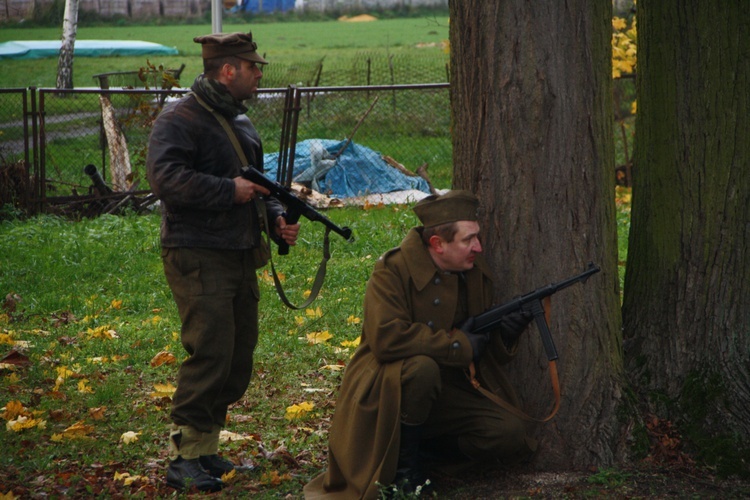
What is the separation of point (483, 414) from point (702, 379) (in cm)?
106

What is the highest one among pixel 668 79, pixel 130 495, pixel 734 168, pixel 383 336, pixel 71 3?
pixel 71 3

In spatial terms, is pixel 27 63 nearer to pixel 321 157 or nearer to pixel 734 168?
pixel 321 157

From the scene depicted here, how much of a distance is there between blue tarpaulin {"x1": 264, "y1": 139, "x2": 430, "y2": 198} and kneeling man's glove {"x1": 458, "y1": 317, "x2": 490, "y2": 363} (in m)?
8.15

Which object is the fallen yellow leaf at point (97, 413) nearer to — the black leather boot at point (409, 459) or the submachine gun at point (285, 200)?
the submachine gun at point (285, 200)

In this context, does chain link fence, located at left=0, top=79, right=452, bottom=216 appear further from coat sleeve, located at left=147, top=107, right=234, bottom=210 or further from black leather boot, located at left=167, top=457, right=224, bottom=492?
black leather boot, located at left=167, top=457, right=224, bottom=492

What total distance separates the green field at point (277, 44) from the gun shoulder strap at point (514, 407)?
67.8 feet

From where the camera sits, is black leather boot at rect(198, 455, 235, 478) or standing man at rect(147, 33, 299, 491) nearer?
standing man at rect(147, 33, 299, 491)

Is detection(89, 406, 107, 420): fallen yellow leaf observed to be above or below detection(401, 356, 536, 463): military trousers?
below

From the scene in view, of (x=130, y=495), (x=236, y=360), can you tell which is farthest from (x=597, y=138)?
(x=130, y=495)

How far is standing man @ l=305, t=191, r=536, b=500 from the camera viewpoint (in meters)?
4.10

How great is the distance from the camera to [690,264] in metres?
4.54

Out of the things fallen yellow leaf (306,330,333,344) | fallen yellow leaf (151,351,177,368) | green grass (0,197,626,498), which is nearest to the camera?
green grass (0,197,626,498)

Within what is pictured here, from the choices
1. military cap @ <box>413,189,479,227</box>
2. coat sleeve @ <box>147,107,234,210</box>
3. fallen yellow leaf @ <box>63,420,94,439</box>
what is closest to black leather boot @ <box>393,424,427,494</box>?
military cap @ <box>413,189,479,227</box>

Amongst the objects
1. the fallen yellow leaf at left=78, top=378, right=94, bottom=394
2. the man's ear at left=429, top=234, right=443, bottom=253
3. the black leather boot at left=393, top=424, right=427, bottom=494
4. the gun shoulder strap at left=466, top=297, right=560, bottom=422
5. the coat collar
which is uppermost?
the man's ear at left=429, top=234, right=443, bottom=253
